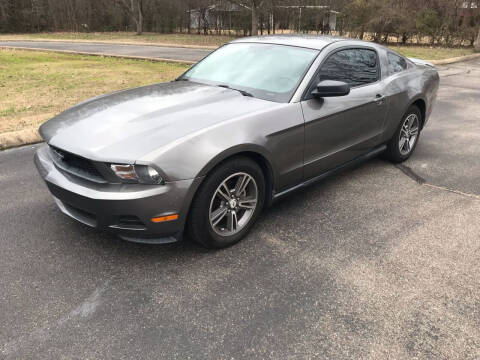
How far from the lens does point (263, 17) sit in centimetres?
3209

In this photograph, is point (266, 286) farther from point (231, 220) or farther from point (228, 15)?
point (228, 15)

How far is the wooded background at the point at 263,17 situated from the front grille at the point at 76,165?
23843 millimetres

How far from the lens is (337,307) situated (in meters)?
2.55

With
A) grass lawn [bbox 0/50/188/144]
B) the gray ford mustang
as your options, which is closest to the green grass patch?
grass lawn [bbox 0/50/188/144]

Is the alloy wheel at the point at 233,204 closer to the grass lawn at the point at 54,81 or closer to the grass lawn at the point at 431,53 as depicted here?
the grass lawn at the point at 54,81

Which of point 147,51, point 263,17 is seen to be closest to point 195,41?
point 263,17

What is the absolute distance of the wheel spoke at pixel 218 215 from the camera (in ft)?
9.87

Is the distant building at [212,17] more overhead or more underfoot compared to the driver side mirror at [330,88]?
more overhead

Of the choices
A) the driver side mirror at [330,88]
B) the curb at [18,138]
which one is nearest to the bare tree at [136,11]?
the curb at [18,138]

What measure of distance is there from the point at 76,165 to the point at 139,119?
22.0 inches

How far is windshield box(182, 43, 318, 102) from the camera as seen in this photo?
3.48 m

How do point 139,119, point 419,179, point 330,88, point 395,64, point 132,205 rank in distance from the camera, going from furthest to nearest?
point 395,64 < point 419,179 < point 330,88 < point 139,119 < point 132,205

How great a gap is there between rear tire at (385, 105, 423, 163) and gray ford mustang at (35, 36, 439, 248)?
0.32m

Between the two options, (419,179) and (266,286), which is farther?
(419,179)
